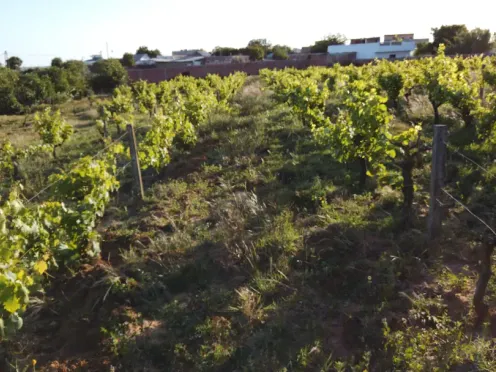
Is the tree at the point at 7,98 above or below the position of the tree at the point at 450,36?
below

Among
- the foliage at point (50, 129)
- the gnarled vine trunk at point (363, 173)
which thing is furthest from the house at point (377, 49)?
the gnarled vine trunk at point (363, 173)

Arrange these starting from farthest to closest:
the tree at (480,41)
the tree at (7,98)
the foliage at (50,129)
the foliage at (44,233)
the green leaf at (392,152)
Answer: the tree at (480,41) → the tree at (7,98) → the foliage at (50,129) → the green leaf at (392,152) → the foliage at (44,233)

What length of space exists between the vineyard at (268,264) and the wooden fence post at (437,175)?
0.01 meters

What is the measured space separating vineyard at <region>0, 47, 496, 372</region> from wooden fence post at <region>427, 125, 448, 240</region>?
0.01 metres

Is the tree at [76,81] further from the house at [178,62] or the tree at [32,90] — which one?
the house at [178,62]

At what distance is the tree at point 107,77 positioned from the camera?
27.3 m

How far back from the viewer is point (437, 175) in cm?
369

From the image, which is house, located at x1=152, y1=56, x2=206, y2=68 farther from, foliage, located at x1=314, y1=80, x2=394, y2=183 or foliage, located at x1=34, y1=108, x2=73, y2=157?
foliage, located at x1=314, y1=80, x2=394, y2=183

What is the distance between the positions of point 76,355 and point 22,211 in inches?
48.2

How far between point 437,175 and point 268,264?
1801 mm

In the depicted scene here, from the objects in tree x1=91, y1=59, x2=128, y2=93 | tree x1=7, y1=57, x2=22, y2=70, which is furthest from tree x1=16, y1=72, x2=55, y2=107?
tree x1=7, y1=57, x2=22, y2=70

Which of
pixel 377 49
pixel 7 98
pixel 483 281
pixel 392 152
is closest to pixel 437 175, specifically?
pixel 392 152

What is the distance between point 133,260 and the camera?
4277 mm

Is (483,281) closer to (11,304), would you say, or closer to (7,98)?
(11,304)
